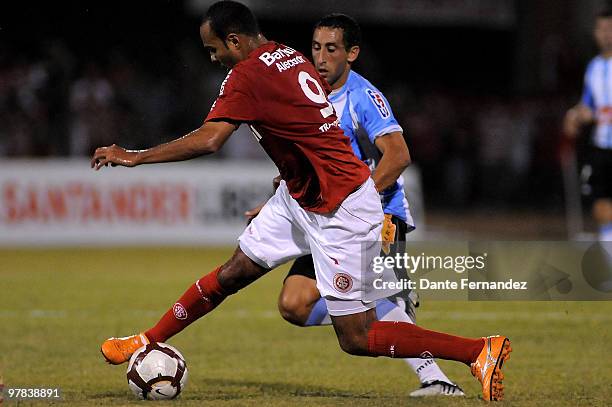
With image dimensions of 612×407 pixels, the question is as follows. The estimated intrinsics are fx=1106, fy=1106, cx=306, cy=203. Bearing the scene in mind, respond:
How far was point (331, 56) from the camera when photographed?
6.86 m

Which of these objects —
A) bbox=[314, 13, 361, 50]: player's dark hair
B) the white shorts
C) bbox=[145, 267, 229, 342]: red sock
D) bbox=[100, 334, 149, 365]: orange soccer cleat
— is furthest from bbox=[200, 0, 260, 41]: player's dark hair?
bbox=[100, 334, 149, 365]: orange soccer cleat

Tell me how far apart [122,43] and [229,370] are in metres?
17.0

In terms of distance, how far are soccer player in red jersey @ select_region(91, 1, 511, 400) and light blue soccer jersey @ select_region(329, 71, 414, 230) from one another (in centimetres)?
70

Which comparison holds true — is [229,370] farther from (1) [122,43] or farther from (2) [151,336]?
(1) [122,43]

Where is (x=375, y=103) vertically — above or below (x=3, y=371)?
above

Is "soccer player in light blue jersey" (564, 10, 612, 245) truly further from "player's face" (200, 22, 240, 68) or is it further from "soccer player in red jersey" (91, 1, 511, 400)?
"player's face" (200, 22, 240, 68)

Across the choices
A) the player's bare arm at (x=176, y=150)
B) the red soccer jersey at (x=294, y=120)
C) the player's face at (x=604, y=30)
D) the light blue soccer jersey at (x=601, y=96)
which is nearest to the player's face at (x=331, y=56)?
the red soccer jersey at (x=294, y=120)

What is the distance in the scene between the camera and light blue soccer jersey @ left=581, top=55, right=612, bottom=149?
416 inches

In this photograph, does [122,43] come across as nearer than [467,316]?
No

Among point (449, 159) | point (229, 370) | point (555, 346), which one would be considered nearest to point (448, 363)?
point (555, 346)

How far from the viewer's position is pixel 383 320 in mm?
6340

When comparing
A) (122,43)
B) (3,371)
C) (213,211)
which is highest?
(122,43)

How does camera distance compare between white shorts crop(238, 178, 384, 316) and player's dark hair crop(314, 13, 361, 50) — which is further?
player's dark hair crop(314, 13, 361, 50)

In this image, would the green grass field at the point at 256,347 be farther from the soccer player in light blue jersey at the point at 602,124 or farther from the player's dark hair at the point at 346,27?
the player's dark hair at the point at 346,27
